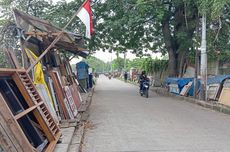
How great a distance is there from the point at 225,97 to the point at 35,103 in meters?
10.3

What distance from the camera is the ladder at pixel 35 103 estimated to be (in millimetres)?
6629

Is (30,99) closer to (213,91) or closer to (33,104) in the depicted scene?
(33,104)

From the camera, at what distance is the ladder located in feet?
21.7

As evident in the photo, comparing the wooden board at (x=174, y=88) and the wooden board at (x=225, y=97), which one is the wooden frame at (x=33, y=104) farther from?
the wooden board at (x=174, y=88)

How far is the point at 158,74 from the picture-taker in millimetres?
33469

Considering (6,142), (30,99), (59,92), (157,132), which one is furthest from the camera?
(59,92)

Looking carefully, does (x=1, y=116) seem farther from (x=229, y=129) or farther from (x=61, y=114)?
(x=229, y=129)

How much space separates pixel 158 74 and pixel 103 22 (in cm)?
1037

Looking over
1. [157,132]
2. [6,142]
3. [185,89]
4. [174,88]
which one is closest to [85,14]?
[157,132]

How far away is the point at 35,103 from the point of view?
682 centimetres

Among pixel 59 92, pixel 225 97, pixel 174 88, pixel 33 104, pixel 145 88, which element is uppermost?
pixel 33 104

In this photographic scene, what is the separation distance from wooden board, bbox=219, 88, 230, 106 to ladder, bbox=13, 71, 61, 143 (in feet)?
30.3

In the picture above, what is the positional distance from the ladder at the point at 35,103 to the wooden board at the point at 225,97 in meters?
9.22

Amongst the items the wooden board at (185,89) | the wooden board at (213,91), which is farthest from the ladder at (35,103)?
the wooden board at (185,89)
